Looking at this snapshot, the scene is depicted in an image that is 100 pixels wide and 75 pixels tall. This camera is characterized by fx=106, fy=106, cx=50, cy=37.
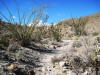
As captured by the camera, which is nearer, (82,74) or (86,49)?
(82,74)

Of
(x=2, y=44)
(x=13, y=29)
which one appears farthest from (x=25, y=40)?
(x=2, y=44)

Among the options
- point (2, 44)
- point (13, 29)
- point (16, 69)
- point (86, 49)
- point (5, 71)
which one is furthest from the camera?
point (13, 29)

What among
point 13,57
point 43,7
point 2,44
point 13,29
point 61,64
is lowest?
point 61,64

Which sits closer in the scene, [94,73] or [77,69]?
[94,73]

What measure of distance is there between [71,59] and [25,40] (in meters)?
2.59

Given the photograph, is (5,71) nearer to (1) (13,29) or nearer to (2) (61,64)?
(2) (61,64)

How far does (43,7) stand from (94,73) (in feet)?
11.3

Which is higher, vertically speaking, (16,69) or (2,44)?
(2,44)

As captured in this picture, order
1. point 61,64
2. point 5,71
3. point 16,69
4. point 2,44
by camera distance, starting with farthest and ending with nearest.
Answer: point 2,44 < point 61,64 < point 16,69 < point 5,71

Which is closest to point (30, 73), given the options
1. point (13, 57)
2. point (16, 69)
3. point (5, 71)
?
point (16, 69)

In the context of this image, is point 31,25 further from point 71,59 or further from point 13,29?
point 71,59

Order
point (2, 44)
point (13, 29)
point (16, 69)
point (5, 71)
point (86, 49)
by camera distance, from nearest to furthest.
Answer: point (5, 71), point (16, 69), point (86, 49), point (2, 44), point (13, 29)

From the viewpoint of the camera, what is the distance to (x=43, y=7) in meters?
4.74

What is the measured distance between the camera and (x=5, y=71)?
6.77ft
